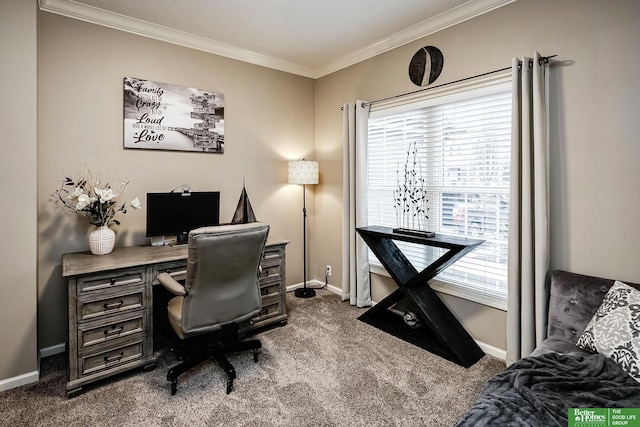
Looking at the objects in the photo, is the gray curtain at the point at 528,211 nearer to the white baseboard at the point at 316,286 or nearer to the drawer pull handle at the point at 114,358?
the white baseboard at the point at 316,286

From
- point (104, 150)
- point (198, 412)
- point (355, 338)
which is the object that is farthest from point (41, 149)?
point (355, 338)

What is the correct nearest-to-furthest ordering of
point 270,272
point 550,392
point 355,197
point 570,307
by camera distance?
point 550,392, point 570,307, point 270,272, point 355,197

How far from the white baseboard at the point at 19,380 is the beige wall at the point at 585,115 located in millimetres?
3182

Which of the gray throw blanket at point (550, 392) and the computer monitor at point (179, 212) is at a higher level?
the computer monitor at point (179, 212)

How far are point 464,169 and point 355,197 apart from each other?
3.69 ft

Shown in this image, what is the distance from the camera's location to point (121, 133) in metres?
2.86

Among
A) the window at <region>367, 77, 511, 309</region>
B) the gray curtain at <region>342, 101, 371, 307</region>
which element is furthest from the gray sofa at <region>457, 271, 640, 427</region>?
the gray curtain at <region>342, 101, 371, 307</region>

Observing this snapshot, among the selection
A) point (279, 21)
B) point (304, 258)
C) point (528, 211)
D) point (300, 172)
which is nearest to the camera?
point (528, 211)

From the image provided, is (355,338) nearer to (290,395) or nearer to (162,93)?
(290,395)

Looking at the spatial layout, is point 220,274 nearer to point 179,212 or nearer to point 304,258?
point 179,212

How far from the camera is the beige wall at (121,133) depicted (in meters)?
2.58

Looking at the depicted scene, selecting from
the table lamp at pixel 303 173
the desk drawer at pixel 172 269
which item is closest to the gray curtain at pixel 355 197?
the table lamp at pixel 303 173

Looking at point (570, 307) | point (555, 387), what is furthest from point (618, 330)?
point (555, 387)

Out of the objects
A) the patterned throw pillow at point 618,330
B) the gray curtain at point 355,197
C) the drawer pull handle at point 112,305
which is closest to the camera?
the patterned throw pillow at point 618,330
